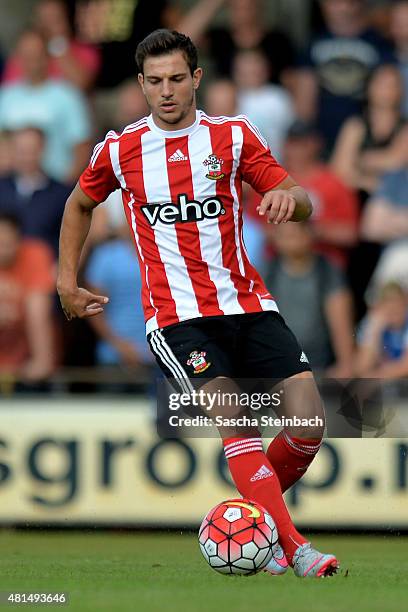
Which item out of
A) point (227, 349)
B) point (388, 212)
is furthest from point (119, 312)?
point (227, 349)

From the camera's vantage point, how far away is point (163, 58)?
632cm

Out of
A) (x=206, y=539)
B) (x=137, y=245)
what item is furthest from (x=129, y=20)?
(x=206, y=539)

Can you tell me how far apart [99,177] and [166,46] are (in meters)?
0.73

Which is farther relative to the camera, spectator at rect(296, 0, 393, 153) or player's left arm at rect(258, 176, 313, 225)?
spectator at rect(296, 0, 393, 153)

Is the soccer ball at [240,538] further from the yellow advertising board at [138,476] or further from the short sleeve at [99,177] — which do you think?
the yellow advertising board at [138,476]

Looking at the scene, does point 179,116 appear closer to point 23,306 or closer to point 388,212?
point 23,306

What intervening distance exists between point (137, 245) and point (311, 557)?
1.72 meters

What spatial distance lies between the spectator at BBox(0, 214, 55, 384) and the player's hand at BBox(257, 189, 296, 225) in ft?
16.6

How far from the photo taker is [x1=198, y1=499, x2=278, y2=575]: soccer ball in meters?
6.06

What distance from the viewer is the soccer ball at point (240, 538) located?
6.06 metres

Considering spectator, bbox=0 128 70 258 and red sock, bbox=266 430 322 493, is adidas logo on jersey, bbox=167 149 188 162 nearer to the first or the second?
red sock, bbox=266 430 322 493

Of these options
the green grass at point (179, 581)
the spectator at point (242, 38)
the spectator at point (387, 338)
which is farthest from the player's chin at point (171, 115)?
the spectator at point (242, 38)

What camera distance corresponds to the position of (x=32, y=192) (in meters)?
11.5

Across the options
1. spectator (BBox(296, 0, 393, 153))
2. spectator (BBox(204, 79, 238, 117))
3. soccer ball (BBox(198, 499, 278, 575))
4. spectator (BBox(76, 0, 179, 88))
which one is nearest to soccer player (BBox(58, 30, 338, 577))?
soccer ball (BBox(198, 499, 278, 575))
